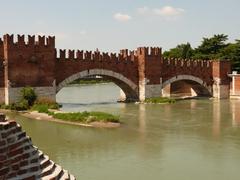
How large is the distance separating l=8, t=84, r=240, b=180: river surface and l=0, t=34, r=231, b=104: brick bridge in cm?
382

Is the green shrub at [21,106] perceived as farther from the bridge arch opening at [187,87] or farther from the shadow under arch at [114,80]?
the bridge arch opening at [187,87]

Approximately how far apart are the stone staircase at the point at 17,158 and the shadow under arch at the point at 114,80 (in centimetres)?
1689

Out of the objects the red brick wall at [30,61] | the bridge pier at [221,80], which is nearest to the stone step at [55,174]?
the red brick wall at [30,61]

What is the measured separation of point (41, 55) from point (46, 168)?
53.0 feet

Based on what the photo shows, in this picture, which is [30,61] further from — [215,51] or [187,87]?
[215,51]

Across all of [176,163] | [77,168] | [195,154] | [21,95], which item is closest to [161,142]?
[195,154]

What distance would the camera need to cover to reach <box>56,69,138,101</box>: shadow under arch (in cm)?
2314

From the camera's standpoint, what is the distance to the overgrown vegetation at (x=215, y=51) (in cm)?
3650

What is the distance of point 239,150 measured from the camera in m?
11.7

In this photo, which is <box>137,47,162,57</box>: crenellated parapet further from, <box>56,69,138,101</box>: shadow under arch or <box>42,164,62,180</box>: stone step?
<box>42,164,62,180</box>: stone step

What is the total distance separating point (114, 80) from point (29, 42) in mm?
6424

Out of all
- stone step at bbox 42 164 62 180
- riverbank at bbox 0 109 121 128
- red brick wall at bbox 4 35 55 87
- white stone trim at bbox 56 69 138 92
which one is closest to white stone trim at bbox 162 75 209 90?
white stone trim at bbox 56 69 138 92

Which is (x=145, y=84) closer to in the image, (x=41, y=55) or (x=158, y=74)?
(x=158, y=74)

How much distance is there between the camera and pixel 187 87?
32219mm
